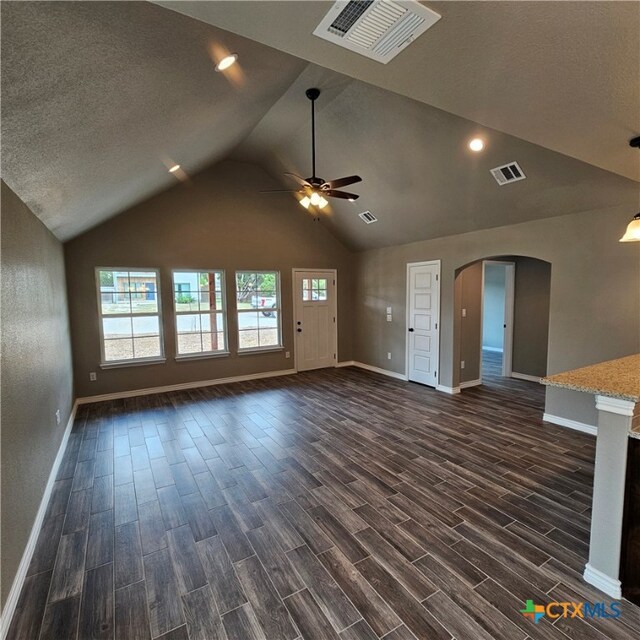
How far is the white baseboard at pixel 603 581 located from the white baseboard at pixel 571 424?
252 cm

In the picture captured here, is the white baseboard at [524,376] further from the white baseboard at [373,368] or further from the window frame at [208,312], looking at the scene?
the window frame at [208,312]

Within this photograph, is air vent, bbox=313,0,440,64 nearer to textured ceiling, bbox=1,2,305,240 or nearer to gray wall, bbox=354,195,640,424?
textured ceiling, bbox=1,2,305,240

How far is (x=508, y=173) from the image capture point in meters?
3.91

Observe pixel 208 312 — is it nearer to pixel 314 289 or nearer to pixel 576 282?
pixel 314 289

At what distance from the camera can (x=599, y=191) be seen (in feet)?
11.8

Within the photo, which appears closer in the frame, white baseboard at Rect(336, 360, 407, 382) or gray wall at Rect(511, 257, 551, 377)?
Answer: gray wall at Rect(511, 257, 551, 377)

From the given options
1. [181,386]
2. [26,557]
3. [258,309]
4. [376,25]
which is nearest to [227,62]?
[376,25]

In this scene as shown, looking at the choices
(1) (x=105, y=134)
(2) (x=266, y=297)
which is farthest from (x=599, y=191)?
(2) (x=266, y=297)

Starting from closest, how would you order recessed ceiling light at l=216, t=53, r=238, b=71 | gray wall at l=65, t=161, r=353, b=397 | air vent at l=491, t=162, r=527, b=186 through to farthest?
1. recessed ceiling light at l=216, t=53, r=238, b=71
2. air vent at l=491, t=162, r=527, b=186
3. gray wall at l=65, t=161, r=353, b=397

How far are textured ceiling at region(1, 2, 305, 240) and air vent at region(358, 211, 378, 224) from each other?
2710 mm

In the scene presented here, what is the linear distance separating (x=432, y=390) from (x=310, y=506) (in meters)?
3.70

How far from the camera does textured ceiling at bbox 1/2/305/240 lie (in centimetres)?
123

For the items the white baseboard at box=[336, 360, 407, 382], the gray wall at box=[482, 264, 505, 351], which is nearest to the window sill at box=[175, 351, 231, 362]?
the white baseboard at box=[336, 360, 407, 382]

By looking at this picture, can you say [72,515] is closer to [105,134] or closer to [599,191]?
[105,134]
